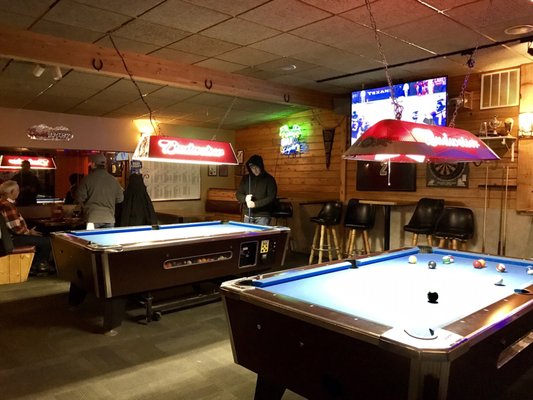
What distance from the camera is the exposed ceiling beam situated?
4.03 m

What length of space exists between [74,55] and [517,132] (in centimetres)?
499

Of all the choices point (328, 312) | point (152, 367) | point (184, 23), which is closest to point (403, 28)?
point (184, 23)

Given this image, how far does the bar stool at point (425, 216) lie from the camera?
17.8 feet

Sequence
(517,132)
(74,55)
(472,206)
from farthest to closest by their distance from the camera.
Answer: (472,206), (517,132), (74,55)

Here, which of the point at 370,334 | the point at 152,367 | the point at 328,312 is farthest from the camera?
the point at 152,367

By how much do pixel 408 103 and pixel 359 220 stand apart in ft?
5.67

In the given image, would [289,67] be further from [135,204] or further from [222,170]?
[222,170]

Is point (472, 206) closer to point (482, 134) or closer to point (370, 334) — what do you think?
point (482, 134)

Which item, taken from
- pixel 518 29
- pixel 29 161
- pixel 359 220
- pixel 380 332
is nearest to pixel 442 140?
pixel 380 332

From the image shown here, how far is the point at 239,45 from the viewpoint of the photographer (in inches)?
175

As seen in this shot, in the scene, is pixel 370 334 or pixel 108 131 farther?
pixel 108 131

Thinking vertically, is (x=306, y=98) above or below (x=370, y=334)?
above

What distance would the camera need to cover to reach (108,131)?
7914 millimetres

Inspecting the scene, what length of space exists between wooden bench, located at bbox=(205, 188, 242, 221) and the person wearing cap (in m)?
2.81
